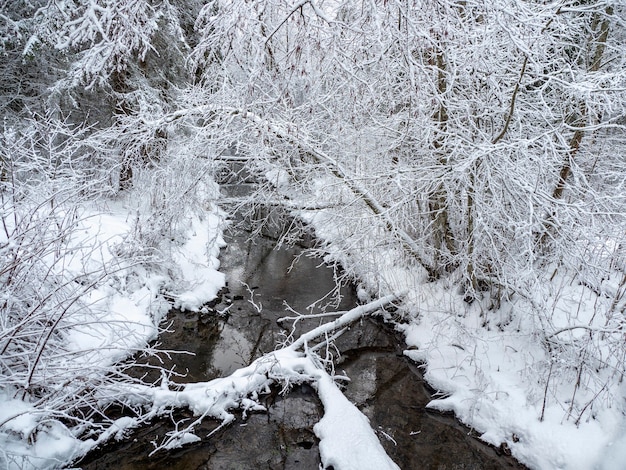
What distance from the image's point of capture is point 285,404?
17.6 feet

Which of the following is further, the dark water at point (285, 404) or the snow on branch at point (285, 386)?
the dark water at point (285, 404)

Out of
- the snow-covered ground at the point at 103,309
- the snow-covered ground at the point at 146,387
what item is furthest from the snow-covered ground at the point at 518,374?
the snow-covered ground at the point at 103,309

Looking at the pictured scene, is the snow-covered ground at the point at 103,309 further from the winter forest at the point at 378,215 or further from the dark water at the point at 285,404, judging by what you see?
the dark water at the point at 285,404

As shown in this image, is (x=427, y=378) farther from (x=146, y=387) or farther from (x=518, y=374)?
(x=146, y=387)

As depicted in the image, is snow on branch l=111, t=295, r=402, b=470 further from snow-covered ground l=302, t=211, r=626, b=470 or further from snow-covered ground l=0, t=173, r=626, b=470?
snow-covered ground l=302, t=211, r=626, b=470

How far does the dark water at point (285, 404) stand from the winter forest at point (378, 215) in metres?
0.22

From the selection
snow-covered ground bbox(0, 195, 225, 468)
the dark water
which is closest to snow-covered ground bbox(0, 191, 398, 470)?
snow-covered ground bbox(0, 195, 225, 468)

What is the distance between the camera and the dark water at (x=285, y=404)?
4.53 metres

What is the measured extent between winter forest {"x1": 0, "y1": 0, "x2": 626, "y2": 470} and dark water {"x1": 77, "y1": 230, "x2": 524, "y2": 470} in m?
0.22

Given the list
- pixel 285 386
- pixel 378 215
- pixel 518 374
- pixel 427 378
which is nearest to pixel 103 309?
pixel 285 386

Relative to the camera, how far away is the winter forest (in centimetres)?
398

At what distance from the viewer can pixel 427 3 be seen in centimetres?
387

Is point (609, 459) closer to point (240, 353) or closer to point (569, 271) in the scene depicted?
point (569, 271)

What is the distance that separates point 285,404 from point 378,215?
2.84m
